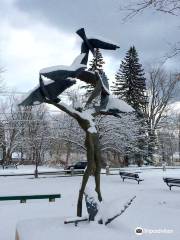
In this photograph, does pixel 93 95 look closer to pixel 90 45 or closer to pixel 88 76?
pixel 88 76

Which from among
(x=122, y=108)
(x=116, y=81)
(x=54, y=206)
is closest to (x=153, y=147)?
(x=116, y=81)

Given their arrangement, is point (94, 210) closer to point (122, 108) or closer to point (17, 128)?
point (122, 108)

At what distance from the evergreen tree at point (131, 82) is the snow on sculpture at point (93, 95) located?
36635mm

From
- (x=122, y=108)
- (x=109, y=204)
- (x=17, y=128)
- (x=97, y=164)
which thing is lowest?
(x=109, y=204)

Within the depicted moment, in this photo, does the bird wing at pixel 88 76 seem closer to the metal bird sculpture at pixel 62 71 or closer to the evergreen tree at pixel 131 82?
the metal bird sculpture at pixel 62 71

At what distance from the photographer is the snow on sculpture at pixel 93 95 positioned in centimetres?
888

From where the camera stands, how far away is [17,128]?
49969mm

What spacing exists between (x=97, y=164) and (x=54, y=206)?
5242mm

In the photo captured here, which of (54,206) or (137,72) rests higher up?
(137,72)

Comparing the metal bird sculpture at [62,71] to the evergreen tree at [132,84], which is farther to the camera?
the evergreen tree at [132,84]
